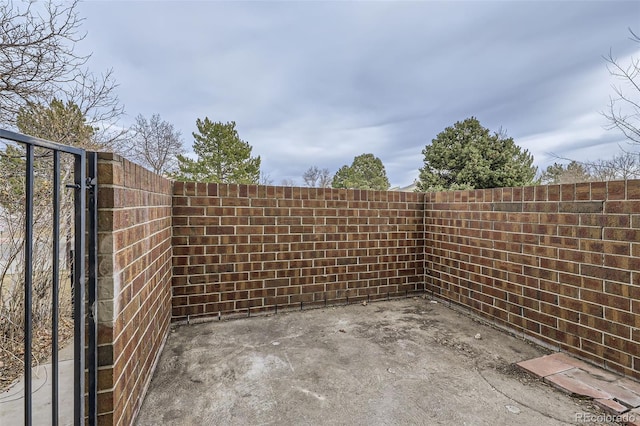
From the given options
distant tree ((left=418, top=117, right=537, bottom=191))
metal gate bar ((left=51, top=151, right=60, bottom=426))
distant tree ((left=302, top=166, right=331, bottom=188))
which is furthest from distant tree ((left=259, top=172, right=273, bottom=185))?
metal gate bar ((left=51, top=151, right=60, bottom=426))

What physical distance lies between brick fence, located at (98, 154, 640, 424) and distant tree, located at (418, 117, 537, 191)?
8.68 m

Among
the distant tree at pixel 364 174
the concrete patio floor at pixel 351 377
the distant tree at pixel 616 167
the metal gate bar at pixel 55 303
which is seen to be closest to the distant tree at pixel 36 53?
the metal gate bar at pixel 55 303

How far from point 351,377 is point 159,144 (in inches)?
592

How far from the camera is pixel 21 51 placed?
9.90ft

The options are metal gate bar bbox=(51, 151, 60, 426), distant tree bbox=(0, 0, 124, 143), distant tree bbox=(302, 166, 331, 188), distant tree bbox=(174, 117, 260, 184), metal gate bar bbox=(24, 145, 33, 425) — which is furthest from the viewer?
distant tree bbox=(302, 166, 331, 188)

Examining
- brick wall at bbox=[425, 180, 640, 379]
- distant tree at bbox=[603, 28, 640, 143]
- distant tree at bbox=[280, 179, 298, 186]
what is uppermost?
distant tree at bbox=[280, 179, 298, 186]

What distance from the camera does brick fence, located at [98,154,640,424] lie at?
1.81 m

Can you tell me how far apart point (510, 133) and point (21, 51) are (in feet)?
47.5

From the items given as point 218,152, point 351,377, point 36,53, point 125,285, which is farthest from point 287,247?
point 218,152

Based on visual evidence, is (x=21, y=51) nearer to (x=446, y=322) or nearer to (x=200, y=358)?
(x=200, y=358)

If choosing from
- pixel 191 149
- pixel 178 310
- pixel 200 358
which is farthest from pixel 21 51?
pixel 191 149

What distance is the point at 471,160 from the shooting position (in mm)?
12289

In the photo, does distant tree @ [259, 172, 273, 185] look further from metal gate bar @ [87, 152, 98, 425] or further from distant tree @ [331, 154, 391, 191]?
metal gate bar @ [87, 152, 98, 425]

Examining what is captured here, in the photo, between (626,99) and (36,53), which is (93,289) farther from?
(626,99)
